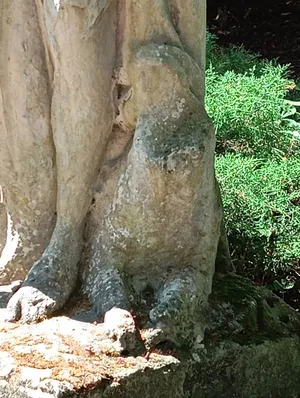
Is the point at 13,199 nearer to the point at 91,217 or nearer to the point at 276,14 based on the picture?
the point at 91,217

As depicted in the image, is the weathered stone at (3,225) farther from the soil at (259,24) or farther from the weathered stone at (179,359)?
the soil at (259,24)

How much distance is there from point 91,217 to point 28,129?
0.33m

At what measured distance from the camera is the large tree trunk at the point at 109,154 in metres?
2.44

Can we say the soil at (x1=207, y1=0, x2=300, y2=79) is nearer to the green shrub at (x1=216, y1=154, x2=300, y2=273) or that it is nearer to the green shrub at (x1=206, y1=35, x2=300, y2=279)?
the green shrub at (x1=206, y1=35, x2=300, y2=279)

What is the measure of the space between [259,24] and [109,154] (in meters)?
6.75

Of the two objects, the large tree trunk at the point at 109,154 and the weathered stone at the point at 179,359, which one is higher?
the large tree trunk at the point at 109,154

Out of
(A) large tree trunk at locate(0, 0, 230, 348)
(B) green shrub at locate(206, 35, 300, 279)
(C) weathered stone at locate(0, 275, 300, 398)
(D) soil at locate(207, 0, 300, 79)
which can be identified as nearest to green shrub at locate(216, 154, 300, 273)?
(B) green shrub at locate(206, 35, 300, 279)

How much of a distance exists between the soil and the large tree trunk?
5.74 m

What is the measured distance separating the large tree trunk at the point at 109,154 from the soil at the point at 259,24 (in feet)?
18.8

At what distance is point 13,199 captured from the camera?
8.68 ft

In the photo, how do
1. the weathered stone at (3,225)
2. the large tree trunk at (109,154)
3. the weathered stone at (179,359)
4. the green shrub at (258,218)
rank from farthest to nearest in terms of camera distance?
the green shrub at (258,218)
the weathered stone at (3,225)
the large tree trunk at (109,154)
the weathered stone at (179,359)

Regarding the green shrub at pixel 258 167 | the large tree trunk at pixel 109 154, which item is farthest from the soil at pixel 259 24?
the large tree trunk at pixel 109 154

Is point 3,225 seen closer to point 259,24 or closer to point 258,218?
point 258,218

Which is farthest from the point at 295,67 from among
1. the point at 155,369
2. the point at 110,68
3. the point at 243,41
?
the point at 155,369
